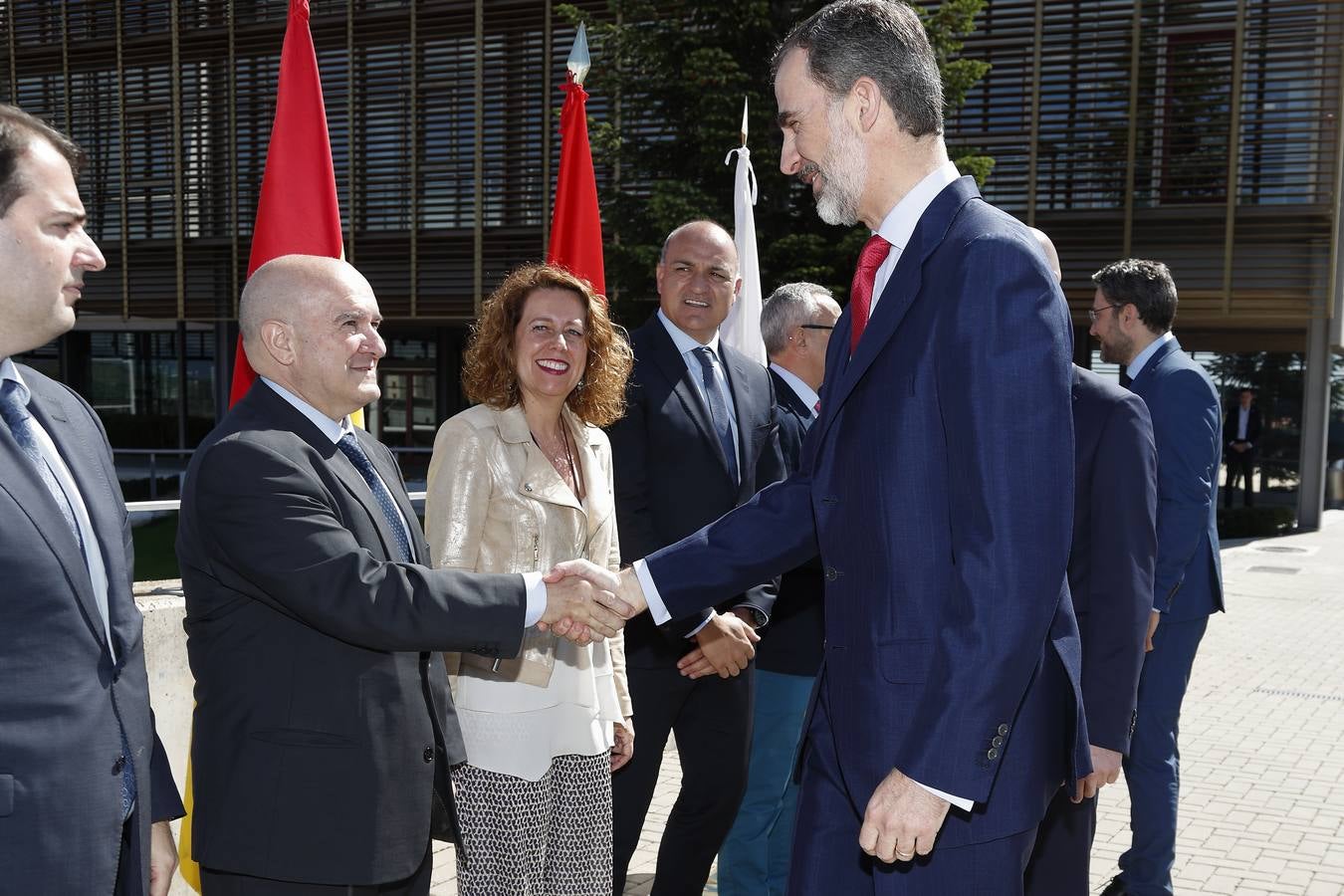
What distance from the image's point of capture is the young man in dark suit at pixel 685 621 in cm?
387

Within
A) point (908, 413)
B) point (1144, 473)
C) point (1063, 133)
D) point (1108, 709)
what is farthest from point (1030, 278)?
point (1063, 133)

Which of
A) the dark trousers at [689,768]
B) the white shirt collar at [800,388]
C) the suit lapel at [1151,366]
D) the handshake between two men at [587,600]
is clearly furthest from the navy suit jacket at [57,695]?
the suit lapel at [1151,366]

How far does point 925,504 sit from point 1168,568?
2.74m

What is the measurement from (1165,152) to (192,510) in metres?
17.9

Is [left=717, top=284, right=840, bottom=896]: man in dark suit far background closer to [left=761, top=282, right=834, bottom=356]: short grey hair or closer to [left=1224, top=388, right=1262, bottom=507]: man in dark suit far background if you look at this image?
[left=761, top=282, right=834, bottom=356]: short grey hair

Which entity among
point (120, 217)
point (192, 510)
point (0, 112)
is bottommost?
point (192, 510)

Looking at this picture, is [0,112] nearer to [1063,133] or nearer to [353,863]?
[353,863]

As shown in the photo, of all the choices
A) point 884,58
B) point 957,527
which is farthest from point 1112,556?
point 884,58

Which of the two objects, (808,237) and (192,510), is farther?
(808,237)

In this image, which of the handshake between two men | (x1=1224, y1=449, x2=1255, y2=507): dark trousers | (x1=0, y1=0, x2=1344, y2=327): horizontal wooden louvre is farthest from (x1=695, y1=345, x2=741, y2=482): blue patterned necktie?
(x1=1224, y1=449, x2=1255, y2=507): dark trousers

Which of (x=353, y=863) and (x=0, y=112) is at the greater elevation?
(x=0, y=112)

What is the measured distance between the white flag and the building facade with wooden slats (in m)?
11.9

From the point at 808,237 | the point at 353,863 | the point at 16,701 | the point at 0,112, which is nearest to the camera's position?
the point at 16,701

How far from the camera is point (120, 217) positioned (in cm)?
2434
